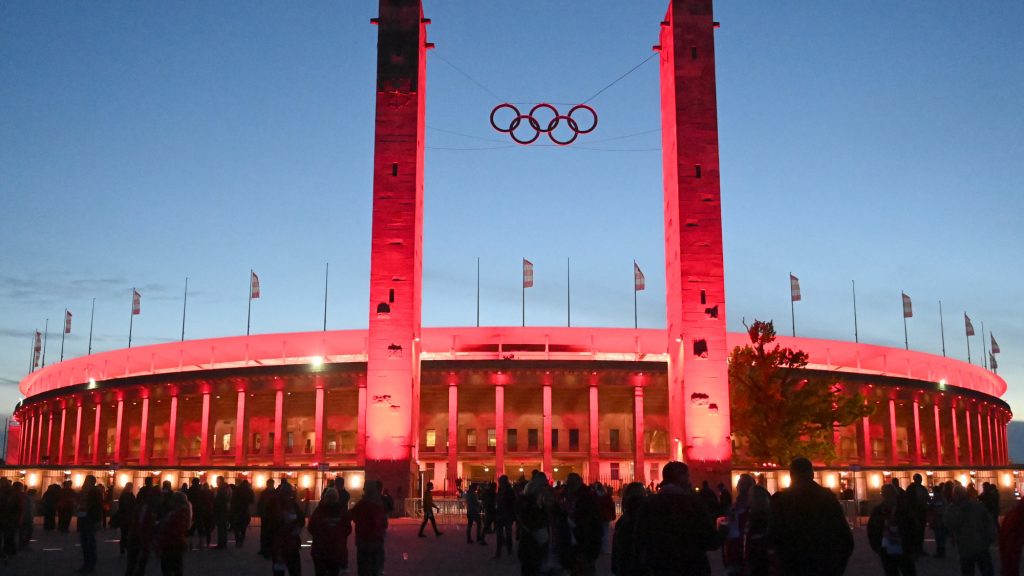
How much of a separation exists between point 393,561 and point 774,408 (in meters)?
33.3

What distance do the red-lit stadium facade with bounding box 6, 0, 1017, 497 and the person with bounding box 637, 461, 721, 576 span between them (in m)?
35.7

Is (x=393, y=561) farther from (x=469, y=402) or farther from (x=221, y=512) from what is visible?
(x=469, y=402)

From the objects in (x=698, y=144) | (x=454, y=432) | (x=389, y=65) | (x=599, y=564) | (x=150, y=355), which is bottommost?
(x=599, y=564)

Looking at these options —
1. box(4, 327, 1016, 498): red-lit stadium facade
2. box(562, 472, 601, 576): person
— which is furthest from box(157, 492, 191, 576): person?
box(4, 327, 1016, 498): red-lit stadium facade

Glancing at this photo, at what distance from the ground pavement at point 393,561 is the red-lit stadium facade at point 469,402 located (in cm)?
3664

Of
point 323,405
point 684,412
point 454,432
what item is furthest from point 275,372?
point 684,412

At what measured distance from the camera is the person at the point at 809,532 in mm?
8883

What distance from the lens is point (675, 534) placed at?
8828 millimetres

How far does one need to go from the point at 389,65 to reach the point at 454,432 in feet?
86.7

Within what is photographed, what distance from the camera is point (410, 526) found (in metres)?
38.2

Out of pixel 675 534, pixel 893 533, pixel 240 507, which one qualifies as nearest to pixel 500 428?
pixel 240 507

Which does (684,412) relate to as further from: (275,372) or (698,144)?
(275,372)

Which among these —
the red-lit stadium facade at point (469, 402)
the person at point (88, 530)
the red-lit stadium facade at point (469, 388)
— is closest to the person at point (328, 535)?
the person at point (88, 530)

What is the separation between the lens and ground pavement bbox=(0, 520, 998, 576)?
2064 cm
